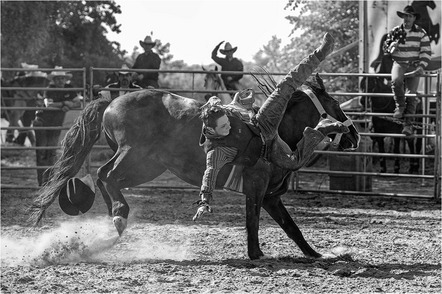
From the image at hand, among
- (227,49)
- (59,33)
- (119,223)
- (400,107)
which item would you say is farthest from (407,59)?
(59,33)

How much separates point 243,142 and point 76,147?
1.72 meters

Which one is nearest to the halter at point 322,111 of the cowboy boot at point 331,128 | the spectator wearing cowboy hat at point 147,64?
the cowboy boot at point 331,128

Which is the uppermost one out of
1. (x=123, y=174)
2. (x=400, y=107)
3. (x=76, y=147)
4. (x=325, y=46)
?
(x=325, y=46)

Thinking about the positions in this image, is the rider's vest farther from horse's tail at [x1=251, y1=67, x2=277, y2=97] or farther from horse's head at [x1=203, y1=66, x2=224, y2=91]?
horse's head at [x1=203, y1=66, x2=224, y2=91]

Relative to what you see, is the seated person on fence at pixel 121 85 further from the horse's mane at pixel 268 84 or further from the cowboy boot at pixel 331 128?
the cowboy boot at pixel 331 128

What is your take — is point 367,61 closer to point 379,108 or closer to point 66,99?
point 379,108

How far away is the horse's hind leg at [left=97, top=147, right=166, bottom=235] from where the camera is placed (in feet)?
22.4

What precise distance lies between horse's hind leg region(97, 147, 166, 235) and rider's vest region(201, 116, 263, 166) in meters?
0.81

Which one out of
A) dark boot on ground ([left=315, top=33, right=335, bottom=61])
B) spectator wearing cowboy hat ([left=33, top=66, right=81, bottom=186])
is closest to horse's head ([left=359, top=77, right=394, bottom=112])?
spectator wearing cowboy hat ([left=33, top=66, right=81, bottom=186])

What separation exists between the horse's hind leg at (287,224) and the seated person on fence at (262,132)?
1.67 feet

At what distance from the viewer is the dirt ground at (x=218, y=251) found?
225 inches

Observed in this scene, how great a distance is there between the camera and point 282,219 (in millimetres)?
6895

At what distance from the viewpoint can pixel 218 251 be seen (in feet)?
23.3

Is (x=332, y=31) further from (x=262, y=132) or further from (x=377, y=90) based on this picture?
(x=262, y=132)
